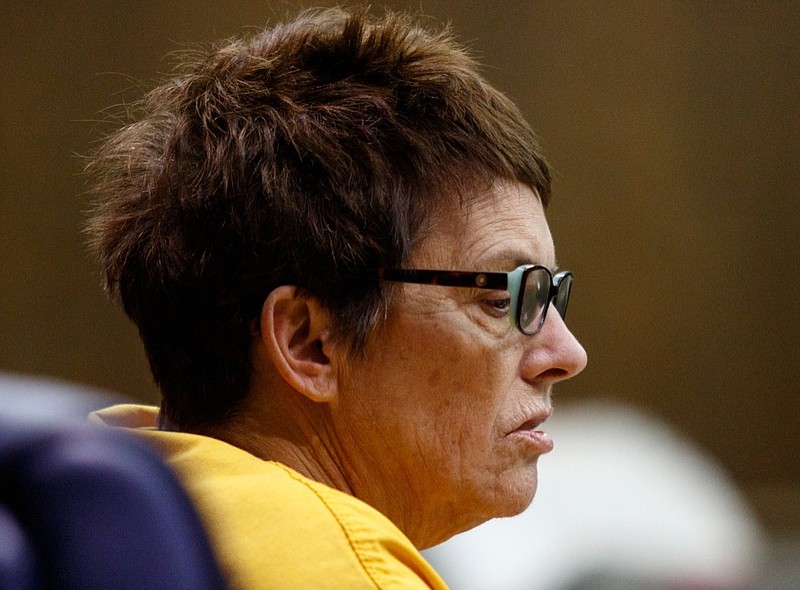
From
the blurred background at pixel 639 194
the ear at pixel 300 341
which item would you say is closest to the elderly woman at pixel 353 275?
the ear at pixel 300 341

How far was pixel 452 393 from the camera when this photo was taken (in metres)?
1.51

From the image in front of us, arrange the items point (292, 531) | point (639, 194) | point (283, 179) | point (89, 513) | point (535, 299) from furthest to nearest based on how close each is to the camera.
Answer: point (639, 194), point (535, 299), point (283, 179), point (292, 531), point (89, 513)

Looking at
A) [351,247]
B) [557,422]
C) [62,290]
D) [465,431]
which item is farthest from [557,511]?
[62,290]

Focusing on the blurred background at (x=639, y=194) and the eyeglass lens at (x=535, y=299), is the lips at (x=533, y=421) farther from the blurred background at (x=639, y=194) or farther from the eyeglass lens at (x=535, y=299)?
the blurred background at (x=639, y=194)

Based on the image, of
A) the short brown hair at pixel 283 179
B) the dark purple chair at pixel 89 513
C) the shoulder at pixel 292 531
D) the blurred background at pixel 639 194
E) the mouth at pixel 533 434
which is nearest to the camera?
the dark purple chair at pixel 89 513

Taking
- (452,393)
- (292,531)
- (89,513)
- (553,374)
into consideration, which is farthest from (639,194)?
(89,513)

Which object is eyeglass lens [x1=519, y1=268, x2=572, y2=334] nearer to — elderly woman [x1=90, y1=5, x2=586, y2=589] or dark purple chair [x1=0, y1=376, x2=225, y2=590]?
elderly woman [x1=90, y1=5, x2=586, y2=589]

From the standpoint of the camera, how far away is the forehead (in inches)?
59.5

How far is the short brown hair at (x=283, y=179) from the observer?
4.76 feet

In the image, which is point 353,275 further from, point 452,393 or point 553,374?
point 553,374

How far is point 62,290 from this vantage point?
4.87 m

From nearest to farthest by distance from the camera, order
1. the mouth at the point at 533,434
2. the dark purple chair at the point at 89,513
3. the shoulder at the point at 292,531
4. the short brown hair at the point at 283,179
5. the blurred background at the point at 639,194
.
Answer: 1. the dark purple chair at the point at 89,513
2. the shoulder at the point at 292,531
3. the short brown hair at the point at 283,179
4. the mouth at the point at 533,434
5. the blurred background at the point at 639,194

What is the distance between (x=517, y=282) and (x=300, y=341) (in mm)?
299

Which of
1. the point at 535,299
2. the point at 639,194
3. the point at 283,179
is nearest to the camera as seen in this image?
the point at 283,179
